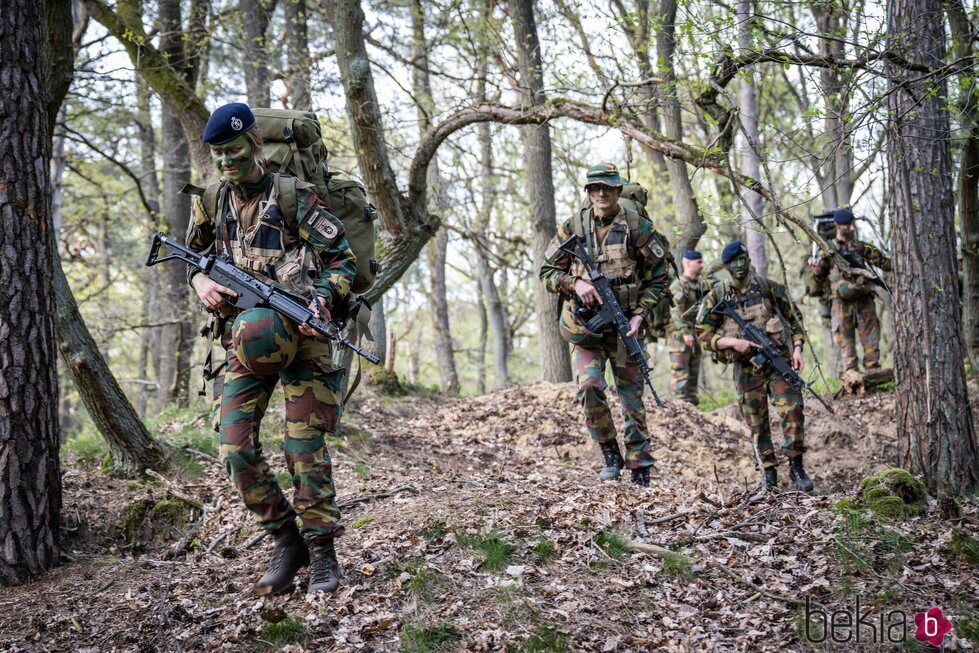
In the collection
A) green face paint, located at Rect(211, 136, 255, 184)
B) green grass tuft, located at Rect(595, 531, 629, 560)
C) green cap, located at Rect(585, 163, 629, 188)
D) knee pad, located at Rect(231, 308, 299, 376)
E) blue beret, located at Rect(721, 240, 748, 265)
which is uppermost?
green cap, located at Rect(585, 163, 629, 188)

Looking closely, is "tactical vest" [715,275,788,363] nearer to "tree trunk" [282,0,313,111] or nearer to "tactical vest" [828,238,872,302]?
"tactical vest" [828,238,872,302]

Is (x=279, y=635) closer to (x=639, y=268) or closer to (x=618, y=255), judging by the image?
(x=618, y=255)

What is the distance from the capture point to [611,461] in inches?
261

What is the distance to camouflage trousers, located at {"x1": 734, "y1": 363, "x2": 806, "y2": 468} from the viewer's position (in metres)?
7.39

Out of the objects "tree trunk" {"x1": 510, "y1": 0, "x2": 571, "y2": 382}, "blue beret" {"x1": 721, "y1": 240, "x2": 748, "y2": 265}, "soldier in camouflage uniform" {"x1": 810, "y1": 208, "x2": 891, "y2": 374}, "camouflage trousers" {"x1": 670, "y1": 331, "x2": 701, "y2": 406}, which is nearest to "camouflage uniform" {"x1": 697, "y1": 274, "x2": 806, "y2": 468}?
"blue beret" {"x1": 721, "y1": 240, "x2": 748, "y2": 265}

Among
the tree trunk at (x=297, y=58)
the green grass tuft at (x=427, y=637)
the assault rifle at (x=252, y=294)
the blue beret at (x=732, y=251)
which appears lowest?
the green grass tuft at (x=427, y=637)

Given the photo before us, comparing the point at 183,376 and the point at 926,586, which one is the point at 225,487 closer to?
the point at 926,586

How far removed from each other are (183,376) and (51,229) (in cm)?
739

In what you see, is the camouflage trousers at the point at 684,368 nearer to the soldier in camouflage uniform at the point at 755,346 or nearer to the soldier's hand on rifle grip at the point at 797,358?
the soldier in camouflage uniform at the point at 755,346

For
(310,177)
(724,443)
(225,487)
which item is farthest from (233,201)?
(724,443)

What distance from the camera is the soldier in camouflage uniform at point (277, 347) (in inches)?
154

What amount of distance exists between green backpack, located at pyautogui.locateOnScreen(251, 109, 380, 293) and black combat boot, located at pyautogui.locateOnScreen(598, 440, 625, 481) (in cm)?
291

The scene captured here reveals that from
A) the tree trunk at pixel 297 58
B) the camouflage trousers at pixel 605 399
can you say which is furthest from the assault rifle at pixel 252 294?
the tree trunk at pixel 297 58

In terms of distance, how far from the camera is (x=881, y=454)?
8.86 m
